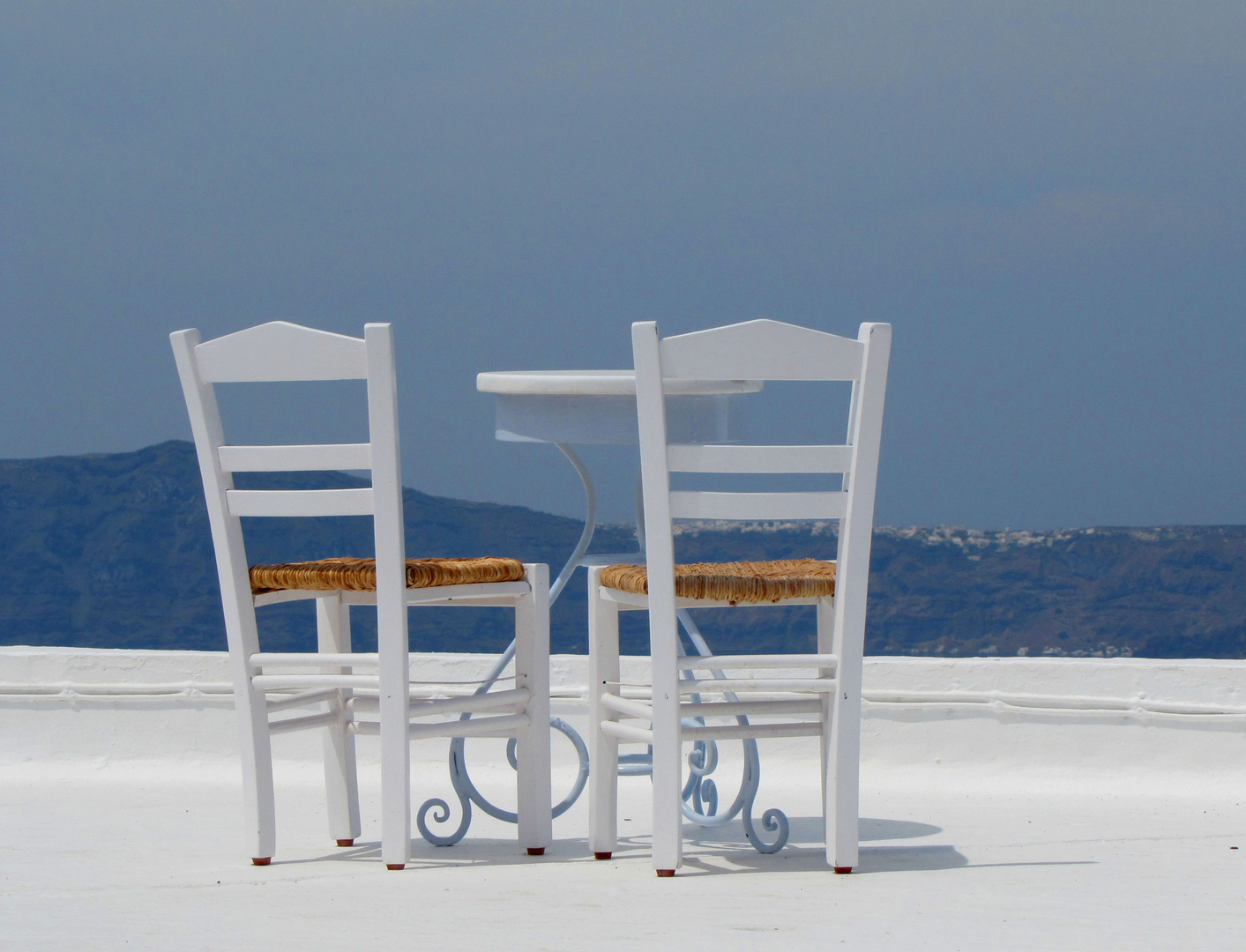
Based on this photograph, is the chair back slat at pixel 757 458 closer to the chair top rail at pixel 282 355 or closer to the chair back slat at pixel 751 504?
the chair back slat at pixel 751 504

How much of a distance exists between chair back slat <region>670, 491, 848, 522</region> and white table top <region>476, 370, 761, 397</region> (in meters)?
0.37

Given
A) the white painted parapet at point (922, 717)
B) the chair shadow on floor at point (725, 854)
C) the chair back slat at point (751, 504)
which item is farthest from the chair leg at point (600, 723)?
the white painted parapet at point (922, 717)

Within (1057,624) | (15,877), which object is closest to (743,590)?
(15,877)

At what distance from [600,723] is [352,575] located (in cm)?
58

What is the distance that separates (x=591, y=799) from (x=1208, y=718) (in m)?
1.93

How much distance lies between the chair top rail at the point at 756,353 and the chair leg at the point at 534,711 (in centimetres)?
64

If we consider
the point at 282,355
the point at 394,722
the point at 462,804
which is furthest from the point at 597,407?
the point at 462,804

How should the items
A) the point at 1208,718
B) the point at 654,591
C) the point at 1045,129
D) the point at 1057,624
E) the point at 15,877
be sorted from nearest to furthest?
the point at 654,591
the point at 15,877
the point at 1208,718
the point at 1045,129
the point at 1057,624

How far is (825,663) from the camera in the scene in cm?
254

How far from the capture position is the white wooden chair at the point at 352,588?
8.42 feet

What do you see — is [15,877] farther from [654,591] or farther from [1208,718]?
[1208,718]

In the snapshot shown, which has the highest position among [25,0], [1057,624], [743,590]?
[25,0]

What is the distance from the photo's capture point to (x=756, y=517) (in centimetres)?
247

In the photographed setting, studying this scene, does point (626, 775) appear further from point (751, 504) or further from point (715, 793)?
point (751, 504)
